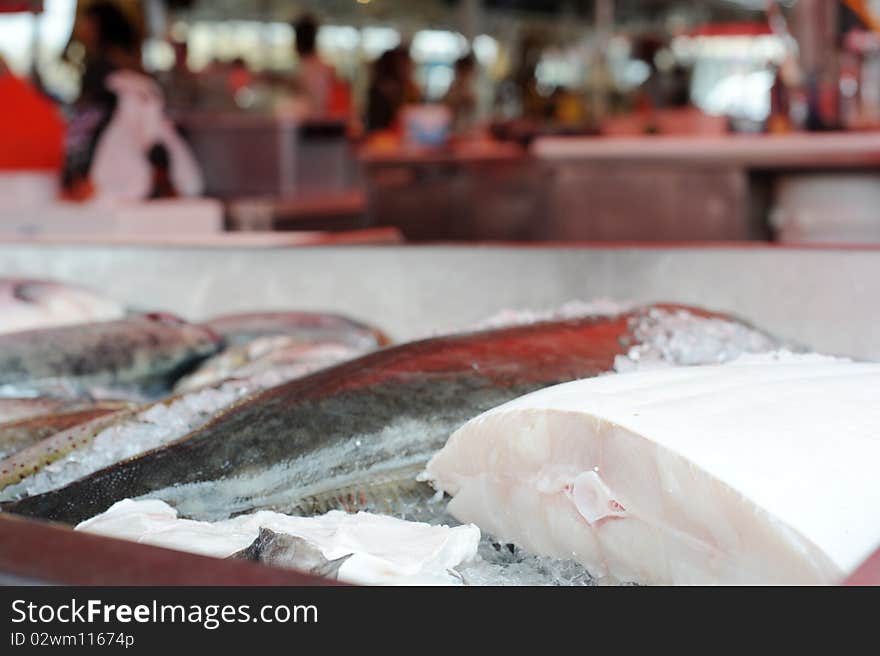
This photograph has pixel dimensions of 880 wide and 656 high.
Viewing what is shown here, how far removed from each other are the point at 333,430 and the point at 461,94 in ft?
43.9

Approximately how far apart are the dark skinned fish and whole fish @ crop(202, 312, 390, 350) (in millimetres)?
779

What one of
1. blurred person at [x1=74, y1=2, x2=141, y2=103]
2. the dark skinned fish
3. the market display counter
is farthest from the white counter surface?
the dark skinned fish

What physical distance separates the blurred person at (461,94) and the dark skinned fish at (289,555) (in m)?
13.0

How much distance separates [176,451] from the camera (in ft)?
3.18

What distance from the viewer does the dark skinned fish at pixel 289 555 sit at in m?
0.74

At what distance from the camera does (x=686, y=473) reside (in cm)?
71

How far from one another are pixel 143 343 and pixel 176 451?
59 cm

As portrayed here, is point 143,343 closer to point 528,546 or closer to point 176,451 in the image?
point 176,451

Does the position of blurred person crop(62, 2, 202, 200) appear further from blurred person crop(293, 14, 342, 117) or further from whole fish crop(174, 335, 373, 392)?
whole fish crop(174, 335, 373, 392)

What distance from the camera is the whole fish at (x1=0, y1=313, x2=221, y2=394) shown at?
145 centimetres

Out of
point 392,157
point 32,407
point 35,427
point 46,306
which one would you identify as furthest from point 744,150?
point 35,427
